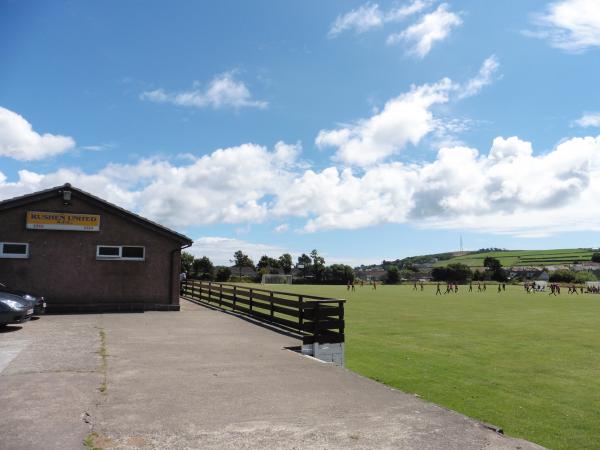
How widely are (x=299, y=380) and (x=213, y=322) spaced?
8111 millimetres

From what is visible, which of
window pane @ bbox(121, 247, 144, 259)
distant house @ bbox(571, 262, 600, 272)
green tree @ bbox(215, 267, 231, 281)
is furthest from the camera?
distant house @ bbox(571, 262, 600, 272)

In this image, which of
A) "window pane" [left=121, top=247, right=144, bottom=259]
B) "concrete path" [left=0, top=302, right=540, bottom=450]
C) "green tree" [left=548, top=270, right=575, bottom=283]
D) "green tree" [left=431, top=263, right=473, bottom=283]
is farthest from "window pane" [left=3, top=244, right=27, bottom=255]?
"green tree" [left=431, top=263, right=473, bottom=283]

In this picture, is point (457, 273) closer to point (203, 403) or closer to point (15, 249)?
point (15, 249)

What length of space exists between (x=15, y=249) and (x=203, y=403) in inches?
559

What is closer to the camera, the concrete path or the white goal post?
the concrete path

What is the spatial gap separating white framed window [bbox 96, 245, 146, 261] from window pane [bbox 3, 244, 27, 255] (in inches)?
96.4

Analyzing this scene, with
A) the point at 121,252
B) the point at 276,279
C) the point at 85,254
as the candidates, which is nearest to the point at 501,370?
the point at 121,252

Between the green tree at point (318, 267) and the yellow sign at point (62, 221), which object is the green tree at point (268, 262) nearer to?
the green tree at point (318, 267)

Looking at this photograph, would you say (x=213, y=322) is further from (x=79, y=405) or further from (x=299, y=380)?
(x=79, y=405)

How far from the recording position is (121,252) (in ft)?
60.2

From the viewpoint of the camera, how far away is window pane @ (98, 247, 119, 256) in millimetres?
18064

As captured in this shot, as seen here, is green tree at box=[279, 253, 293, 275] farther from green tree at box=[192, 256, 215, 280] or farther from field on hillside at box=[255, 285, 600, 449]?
field on hillside at box=[255, 285, 600, 449]

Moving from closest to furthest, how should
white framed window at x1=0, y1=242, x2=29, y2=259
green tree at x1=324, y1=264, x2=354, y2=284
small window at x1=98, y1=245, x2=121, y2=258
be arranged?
1. white framed window at x1=0, y1=242, x2=29, y2=259
2. small window at x1=98, y1=245, x2=121, y2=258
3. green tree at x1=324, y1=264, x2=354, y2=284

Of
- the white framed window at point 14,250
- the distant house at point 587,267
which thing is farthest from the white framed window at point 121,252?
the distant house at point 587,267
